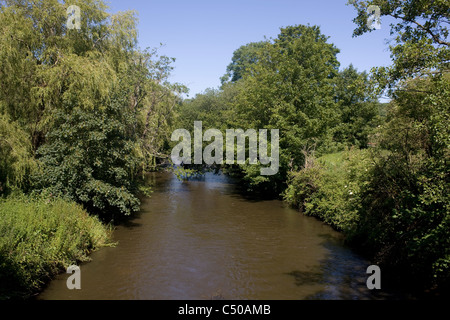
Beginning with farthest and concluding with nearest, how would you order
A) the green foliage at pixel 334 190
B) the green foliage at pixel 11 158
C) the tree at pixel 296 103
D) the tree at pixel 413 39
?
1. the tree at pixel 296 103
2. the green foliage at pixel 334 190
3. the green foliage at pixel 11 158
4. the tree at pixel 413 39

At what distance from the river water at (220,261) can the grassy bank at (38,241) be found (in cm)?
49

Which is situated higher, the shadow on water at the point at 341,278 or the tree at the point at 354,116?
the tree at the point at 354,116

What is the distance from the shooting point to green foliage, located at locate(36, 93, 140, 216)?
507 inches

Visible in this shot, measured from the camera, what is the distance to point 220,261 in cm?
1171

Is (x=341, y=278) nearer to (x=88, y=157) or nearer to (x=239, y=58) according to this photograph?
(x=88, y=157)

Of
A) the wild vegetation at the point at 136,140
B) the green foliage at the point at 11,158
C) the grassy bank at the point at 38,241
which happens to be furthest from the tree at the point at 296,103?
the green foliage at the point at 11,158

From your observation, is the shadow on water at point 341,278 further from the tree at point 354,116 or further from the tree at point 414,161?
the tree at point 354,116

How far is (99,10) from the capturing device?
15.8m

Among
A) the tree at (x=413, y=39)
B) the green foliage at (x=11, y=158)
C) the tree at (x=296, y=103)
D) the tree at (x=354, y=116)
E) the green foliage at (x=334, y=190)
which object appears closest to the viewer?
the tree at (x=413, y=39)

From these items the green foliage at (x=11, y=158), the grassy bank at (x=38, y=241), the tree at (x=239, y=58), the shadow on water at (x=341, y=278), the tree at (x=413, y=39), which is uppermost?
the tree at (x=239, y=58)

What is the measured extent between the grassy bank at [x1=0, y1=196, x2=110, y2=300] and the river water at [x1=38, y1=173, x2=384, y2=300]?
0.49 metres

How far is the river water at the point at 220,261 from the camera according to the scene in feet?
30.8
